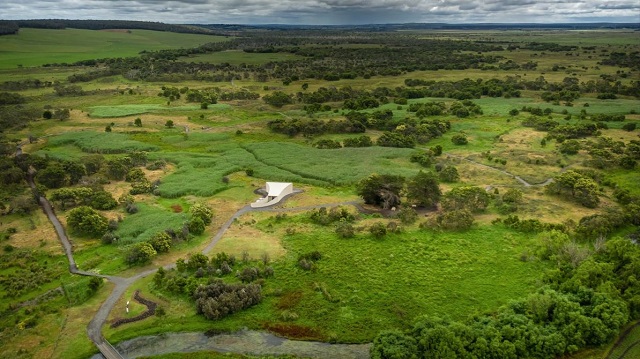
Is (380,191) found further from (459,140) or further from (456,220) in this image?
(459,140)

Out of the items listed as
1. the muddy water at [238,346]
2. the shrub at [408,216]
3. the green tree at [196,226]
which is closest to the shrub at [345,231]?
the shrub at [408,216]

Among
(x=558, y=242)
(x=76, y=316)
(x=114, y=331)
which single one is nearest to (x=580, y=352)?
(x=558, y=242)

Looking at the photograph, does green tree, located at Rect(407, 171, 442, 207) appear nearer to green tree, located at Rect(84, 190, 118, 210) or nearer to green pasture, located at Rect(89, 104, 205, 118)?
A: green tree, located at Rect(84, 190, 118, 210)

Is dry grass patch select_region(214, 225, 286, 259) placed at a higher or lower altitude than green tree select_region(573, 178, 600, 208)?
lower

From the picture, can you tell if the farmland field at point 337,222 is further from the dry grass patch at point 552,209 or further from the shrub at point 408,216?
the dry grass patch at point 552,209

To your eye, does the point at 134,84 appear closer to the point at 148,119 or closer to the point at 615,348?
the point at 148,119

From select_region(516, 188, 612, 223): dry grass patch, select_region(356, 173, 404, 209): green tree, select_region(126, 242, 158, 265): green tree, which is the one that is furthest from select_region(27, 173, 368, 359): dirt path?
select_region(516, 188, 612, 223): dry grass patch
